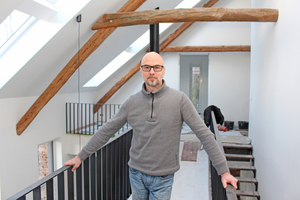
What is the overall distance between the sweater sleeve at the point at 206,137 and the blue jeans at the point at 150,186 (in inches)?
12.5

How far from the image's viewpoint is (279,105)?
364 centimetres

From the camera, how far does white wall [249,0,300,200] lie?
3035mm

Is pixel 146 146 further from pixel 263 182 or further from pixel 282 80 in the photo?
pixel 263 182

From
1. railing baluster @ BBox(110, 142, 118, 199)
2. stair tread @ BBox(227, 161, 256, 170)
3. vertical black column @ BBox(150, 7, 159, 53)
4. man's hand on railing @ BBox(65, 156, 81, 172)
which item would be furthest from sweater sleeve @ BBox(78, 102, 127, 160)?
stair tread @ BBox(227, 161, 256, 170)

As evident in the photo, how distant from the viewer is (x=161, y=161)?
160 centimetres

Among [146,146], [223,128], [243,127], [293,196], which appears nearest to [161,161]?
[146,146]

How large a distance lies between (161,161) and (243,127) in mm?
7223

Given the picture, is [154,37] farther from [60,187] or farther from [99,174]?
[60,187]

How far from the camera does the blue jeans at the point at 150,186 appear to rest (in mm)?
1635

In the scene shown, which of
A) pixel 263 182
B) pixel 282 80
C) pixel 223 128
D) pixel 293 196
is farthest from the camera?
pixel 223 128

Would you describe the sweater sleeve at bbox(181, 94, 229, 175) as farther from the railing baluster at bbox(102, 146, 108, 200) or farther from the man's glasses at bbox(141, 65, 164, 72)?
the railing baluster at bbox(102, 146, 108, 200)

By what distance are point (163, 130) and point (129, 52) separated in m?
6.68

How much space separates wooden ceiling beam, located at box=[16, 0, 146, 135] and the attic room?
8 centimetres

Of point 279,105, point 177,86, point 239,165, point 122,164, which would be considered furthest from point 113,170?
point 177,86
